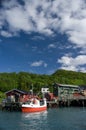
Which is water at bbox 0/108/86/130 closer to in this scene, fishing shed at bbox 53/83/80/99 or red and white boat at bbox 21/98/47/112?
red and white boat at bbox 21/98/47/112

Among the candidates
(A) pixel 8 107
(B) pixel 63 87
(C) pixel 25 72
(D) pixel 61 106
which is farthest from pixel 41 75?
(A) pixel 8 107

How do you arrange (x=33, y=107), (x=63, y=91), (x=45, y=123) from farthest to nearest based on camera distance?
(x=63, y=91)
(x=33, y=107)
(x=45, y=123)

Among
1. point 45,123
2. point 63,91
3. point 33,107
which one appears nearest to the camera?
point 45,123

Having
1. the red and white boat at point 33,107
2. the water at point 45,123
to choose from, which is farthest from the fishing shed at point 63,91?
the water at point 45,123

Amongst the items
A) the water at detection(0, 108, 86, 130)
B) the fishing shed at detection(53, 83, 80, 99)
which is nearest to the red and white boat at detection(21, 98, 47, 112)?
the water at detection(0, 108, 86, 130)

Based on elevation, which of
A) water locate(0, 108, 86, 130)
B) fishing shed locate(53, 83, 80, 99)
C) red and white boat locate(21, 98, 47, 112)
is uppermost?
fishing shed locate(53, 83, 80, 99)

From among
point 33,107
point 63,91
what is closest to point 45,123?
point 33,107

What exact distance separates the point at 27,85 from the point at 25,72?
167ft

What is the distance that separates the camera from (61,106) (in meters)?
96.9

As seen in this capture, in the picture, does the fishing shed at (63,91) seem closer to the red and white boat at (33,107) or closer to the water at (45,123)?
the red and white boat at (33,107)

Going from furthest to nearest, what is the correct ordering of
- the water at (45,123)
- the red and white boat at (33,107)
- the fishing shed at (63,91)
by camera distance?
the fishing shed at (63,91) < the red and white boat at (33,107) < the water at (45,123)

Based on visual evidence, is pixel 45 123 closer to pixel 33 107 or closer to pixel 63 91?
pixel 33 107

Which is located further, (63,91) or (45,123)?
(63,91)

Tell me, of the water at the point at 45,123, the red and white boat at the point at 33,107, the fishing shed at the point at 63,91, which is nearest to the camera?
the water at the point at 45,123
